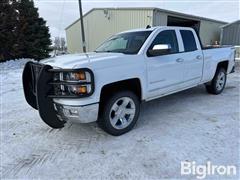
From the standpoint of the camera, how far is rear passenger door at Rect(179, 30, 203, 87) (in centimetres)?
454

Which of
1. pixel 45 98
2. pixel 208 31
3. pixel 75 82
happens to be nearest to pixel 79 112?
pixel 75 82

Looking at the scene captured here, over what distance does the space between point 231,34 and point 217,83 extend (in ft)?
71.8

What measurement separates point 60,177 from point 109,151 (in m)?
0.81

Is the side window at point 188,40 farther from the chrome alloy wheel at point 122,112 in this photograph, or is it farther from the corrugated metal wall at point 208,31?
the corrugated metal wall at point 208,31

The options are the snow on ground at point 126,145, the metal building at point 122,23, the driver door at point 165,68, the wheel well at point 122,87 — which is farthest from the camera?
the metal building at point 122,23

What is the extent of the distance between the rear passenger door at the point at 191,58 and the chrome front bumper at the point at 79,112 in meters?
2.37

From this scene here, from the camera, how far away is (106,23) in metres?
19.4

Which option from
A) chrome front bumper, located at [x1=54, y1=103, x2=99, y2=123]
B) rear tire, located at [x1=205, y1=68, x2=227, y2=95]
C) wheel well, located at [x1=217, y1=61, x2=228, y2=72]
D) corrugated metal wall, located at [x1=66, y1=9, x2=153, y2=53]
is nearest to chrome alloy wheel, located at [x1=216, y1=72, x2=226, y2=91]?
rear tire, located at [x1=205, y1=68, x2=227, y2=95]

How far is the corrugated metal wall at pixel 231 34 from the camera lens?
933 inches

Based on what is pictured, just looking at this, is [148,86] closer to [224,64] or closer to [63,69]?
[63,69]

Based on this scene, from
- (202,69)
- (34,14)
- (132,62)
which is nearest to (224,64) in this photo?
(202,69)

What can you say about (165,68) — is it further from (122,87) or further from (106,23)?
(106,23)

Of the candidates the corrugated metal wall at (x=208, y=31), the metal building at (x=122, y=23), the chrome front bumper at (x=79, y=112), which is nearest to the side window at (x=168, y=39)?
the chrome front bumper at (x=79, y=112)

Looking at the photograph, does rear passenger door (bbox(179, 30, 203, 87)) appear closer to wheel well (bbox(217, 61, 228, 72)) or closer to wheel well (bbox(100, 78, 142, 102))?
wheel well (bbox(217, 61, 228, 72))
